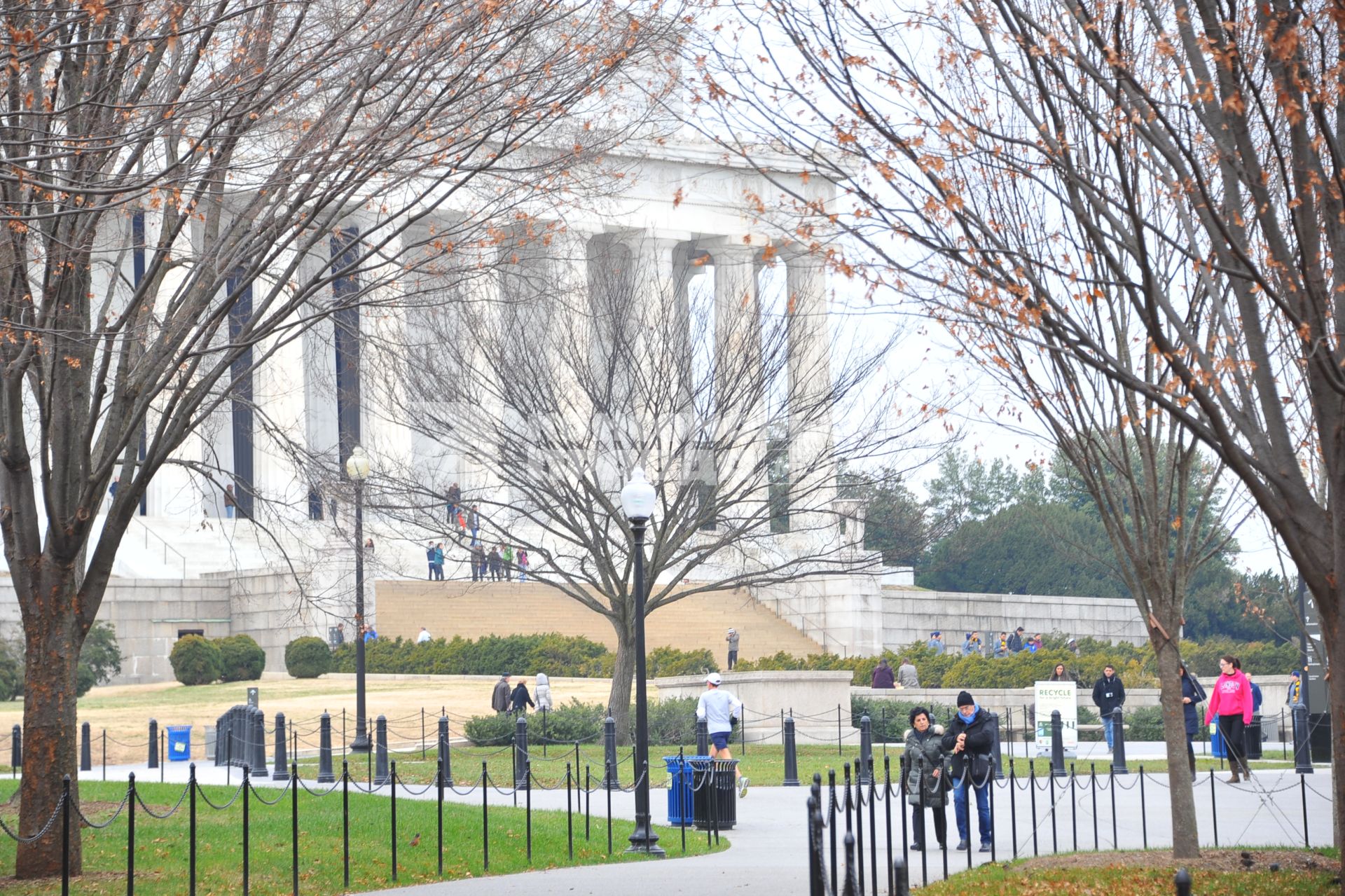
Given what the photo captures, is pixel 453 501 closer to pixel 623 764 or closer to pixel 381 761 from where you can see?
pixel 623 764

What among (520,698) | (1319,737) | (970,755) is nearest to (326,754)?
(520,698)

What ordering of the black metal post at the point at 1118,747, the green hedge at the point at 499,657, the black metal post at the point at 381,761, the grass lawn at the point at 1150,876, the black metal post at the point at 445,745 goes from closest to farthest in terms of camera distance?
the grass lawn at the point at 1150,876 → the black metal post at the point at 445,745 → the black metal post at the point at 381,761 → the black metal post at the point at 1118,747 → the green hedge at the point at 499,657

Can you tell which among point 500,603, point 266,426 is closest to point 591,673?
point 500,603

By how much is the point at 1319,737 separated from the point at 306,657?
24465 mm

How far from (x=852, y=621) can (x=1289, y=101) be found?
149 ft

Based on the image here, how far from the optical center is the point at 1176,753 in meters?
12.6

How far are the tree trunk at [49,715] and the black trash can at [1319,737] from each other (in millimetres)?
17078

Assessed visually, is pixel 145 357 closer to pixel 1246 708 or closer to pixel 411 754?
pixel 411 754

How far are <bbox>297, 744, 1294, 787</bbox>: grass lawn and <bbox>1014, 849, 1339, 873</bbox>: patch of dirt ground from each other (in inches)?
307

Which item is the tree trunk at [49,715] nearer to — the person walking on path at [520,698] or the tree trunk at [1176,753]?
the tree trunk at [1176,753]

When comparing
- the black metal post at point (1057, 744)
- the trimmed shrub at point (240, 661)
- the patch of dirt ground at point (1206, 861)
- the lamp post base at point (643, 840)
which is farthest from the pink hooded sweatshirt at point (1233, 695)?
the trimmed shrub at point (240, 661)

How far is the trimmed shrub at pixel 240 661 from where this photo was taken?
39188 mm

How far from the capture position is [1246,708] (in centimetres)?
2069

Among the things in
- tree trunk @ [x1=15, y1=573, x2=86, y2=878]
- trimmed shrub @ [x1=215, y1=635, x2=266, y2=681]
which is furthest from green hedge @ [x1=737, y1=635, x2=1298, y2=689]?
tree trunk @ [x1=15, y1=573, x2=86, y2=878]
